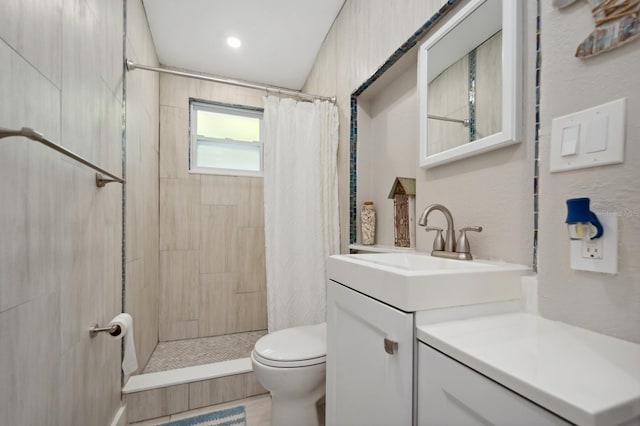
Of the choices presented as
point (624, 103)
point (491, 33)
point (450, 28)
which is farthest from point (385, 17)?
point (624, 103)

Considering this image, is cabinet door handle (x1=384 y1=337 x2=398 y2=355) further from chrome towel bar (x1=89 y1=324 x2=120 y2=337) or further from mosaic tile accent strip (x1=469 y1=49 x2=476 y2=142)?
chrome towel bar (x1=89 y1=324 x2=120 y2=337)

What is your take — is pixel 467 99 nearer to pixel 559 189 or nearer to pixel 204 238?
pixel 559 189

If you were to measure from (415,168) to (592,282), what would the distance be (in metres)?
0.95

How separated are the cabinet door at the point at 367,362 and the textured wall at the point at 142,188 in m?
1.26

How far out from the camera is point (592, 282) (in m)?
0.65

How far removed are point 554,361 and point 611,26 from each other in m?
0.74

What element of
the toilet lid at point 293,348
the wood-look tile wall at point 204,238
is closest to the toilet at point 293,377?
the toilet lid at point 293,348

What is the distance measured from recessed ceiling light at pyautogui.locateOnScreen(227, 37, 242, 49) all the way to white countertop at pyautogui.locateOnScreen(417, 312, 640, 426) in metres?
2.45

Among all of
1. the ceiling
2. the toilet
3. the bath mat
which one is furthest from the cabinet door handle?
the ceiling

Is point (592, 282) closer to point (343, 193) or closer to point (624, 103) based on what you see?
point (624, 103)

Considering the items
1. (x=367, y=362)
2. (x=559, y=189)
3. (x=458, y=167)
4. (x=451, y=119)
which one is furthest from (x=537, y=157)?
(x=367, y=362)

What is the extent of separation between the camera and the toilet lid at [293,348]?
4.24ft

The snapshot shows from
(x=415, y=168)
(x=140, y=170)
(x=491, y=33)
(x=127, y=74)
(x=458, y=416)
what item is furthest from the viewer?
(x=140, y=170)

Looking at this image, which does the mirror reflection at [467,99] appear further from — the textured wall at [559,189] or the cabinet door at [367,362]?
the cabinet door at [367,362]
